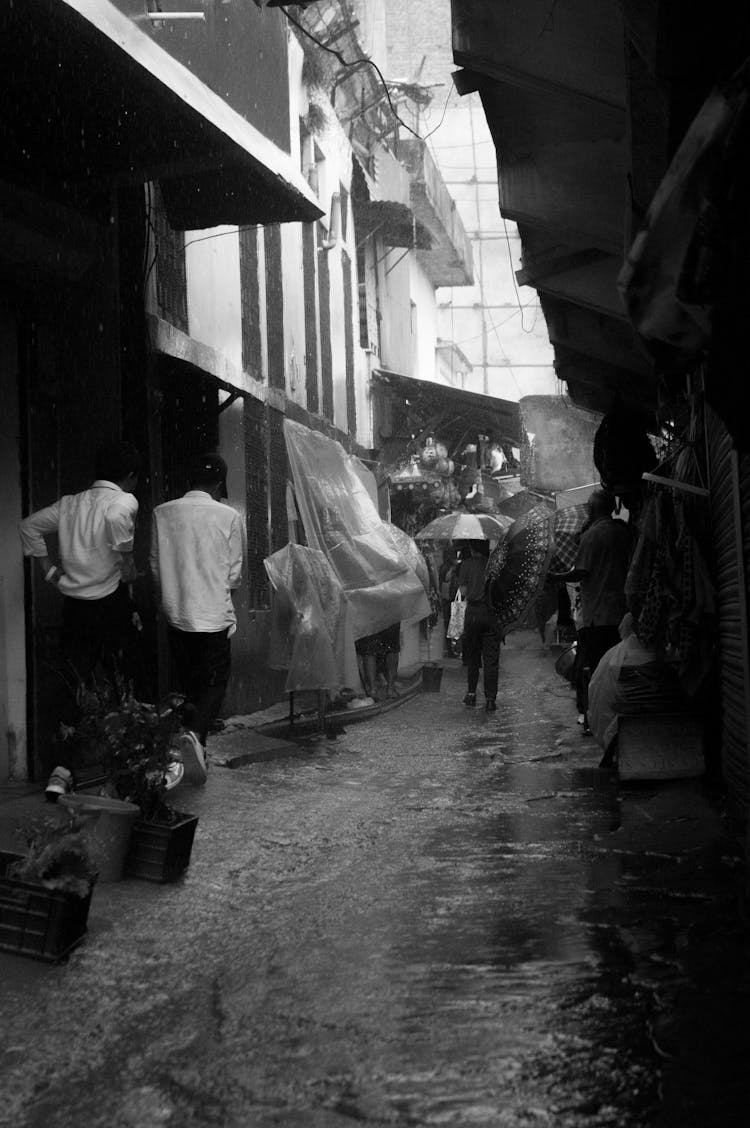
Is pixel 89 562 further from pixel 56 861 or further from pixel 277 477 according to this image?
pixel 277 477

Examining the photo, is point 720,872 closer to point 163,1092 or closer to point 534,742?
point 163,1092

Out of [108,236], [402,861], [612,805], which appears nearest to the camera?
[402,861]

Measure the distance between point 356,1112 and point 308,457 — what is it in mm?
9544

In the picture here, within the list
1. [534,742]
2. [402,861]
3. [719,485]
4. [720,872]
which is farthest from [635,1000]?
[534,742]

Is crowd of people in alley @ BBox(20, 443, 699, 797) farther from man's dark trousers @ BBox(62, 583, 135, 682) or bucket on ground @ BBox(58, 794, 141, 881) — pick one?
bucket on ground @ BBox(58, 794, 141, 881)

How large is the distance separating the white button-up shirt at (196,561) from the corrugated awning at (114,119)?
7.35 feet

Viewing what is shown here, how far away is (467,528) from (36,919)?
45.7 feet

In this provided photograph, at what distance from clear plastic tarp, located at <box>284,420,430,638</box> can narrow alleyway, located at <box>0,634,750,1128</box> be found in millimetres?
4825

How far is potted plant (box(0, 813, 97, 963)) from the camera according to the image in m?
4.46

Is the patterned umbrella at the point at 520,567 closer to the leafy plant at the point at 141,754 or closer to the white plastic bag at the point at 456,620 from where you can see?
the white plastic bag at the point at 456,620

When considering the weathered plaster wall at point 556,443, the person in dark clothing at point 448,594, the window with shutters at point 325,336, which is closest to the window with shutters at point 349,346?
the window with shutters at point 325,336

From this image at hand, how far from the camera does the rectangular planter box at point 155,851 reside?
5.70 meters

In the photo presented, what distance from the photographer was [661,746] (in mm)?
8203

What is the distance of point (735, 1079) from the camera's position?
3334 millimetres
